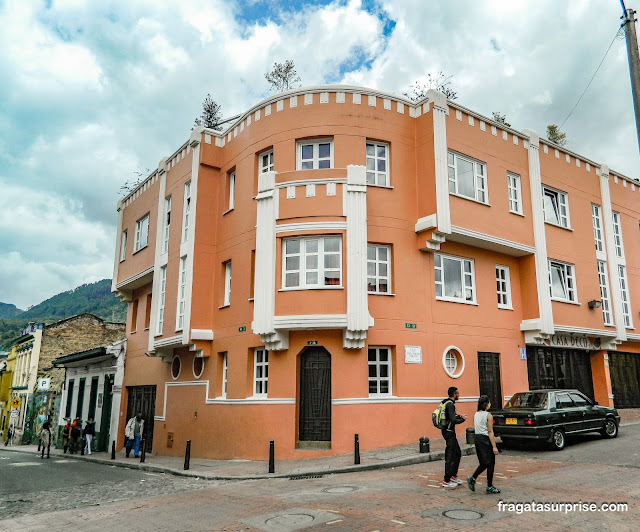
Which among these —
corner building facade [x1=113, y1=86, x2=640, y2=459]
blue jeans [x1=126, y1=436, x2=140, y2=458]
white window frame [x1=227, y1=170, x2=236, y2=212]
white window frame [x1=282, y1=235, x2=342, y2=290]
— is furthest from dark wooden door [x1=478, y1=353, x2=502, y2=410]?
blue jeans [x1=126, y1=436, x2=140, y2=458]

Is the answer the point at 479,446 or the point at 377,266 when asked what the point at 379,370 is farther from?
the point at 479,446

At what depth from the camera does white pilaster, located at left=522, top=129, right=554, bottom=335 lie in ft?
63.5

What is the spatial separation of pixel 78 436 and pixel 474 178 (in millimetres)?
20876

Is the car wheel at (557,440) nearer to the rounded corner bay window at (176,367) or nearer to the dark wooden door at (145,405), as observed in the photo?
the rounded corner bay window at (176,367)

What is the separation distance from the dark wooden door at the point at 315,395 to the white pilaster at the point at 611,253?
549 inches

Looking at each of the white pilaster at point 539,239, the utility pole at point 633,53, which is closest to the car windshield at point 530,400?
the white pilaster at point 539,239

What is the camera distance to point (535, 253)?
19594 millimetres

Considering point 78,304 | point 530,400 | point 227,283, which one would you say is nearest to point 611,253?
point 530,400

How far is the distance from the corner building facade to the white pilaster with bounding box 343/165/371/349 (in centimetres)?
4

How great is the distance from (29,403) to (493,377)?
117ft

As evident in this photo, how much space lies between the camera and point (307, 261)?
15977 millimetres

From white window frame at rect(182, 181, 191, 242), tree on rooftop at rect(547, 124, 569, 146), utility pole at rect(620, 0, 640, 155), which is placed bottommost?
utility pole at rect(620, 0, 640, 155)

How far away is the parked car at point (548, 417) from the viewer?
13727 mm

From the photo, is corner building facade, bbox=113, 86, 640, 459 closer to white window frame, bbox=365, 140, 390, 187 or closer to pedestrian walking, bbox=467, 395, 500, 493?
white window frame, bbox=365, 140, 390, 187
